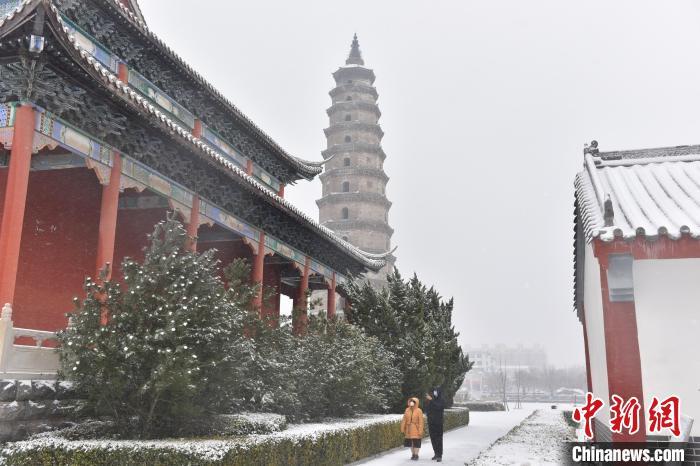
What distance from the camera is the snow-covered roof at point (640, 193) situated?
7371 mm

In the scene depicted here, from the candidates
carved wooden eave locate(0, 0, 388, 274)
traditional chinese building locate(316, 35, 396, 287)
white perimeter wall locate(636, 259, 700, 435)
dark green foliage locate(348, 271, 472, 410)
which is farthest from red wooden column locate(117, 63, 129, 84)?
traditional chinese building locate(316, 35, 396, 287)

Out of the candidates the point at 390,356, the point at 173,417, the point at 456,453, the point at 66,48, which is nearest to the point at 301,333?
the point at 390,356

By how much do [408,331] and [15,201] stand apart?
38.5 ft

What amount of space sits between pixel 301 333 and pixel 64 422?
659cm

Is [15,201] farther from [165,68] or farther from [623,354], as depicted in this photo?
[165,68]

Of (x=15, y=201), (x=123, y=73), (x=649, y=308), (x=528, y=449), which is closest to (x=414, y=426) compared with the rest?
(x=528, y=449)

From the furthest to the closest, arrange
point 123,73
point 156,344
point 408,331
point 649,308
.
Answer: point 408,331 < point 123,73 < point 156,344 < point 649,308

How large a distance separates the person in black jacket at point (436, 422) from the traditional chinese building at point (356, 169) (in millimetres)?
30820

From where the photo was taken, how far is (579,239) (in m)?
11.6

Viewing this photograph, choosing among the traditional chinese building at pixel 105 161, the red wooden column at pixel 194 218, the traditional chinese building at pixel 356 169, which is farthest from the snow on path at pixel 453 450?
the traditional chinese building at pixel 356 169

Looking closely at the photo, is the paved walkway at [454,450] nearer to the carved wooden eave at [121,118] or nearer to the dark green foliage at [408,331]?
the dark green foliage at [408,331]

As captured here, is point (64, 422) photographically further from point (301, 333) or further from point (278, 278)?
point (278, 278)

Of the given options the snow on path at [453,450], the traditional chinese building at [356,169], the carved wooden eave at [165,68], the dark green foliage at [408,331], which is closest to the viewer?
the snow on path at [453,450]

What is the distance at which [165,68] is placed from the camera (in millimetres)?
16719
